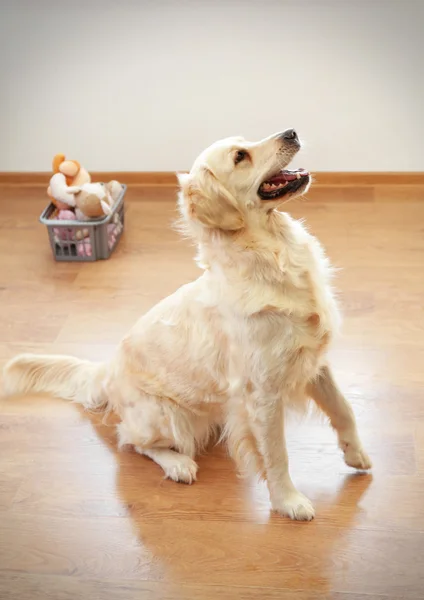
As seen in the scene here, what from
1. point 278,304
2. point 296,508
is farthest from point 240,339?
point 296,508

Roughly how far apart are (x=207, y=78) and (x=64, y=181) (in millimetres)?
806

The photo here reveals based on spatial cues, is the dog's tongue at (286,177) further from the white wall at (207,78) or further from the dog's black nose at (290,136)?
the white wall at (207,78)

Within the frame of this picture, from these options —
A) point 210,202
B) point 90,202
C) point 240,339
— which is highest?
point 210,202

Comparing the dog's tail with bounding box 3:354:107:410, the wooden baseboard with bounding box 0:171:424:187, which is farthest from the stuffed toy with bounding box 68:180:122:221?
the dog's tail with bounding box 3:354:107:410

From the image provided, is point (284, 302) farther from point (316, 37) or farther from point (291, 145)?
point (316, 37)

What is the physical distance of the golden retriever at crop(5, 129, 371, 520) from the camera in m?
1.69

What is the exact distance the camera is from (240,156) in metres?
1.69

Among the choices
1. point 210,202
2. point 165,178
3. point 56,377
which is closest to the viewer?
point 210,202

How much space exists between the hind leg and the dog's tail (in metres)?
0.26

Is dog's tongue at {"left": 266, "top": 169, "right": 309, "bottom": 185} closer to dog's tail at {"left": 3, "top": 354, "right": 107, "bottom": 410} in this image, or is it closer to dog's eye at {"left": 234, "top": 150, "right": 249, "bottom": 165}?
dog's eye at {"left": 234, "top": 150, "right": 249, "bottom": 165}

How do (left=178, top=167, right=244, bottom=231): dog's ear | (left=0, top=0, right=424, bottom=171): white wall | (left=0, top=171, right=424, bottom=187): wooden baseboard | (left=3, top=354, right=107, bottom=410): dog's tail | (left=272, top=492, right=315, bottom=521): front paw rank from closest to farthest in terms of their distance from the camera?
(left=178, top=167, right=244, bottom=231): dog's ear, (left=272, top=492, right=315, bottom=521): front paw, (left=3, top=354, right=107, bottom=410): dog's tail, (left=0, top=0, right=424, bottom=171): white wall, (left=0, top=171, right=424, bottom=187): wooden baseboard

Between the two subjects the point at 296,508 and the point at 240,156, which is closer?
the point at 240,156

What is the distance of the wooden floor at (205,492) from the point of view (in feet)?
5.65

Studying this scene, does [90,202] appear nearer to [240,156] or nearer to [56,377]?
[56,377]
